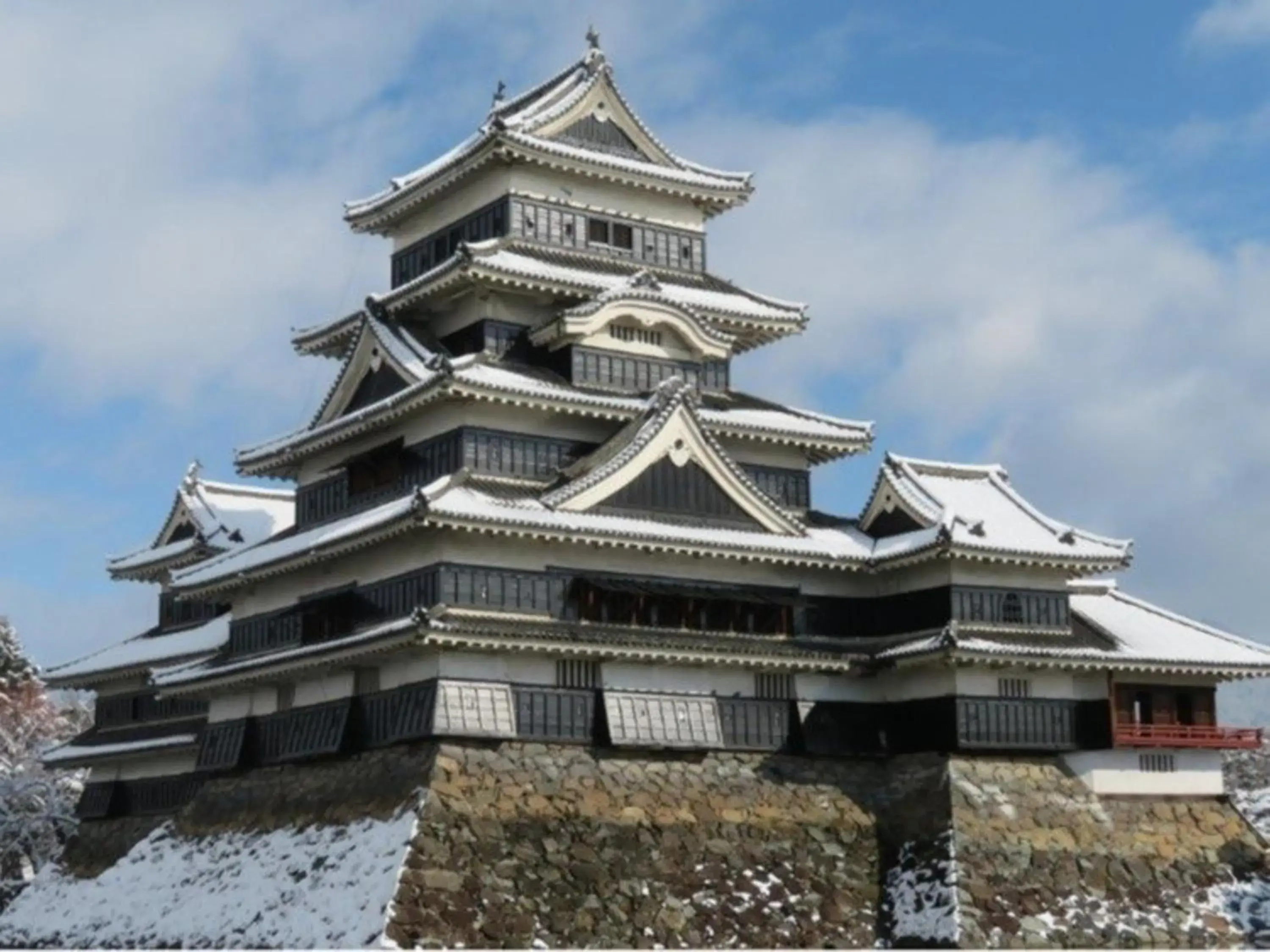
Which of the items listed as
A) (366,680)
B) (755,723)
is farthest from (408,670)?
(755,723)

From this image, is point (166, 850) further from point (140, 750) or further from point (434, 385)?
point (434, 385)

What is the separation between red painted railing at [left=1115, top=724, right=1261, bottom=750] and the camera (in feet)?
138

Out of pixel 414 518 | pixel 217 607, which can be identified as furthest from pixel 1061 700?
pixel 217 607

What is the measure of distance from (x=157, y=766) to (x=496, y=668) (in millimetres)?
20320

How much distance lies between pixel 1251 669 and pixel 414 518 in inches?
896

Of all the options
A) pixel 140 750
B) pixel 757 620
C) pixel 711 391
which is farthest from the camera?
pixel 140 750

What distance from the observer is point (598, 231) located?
46875 mm

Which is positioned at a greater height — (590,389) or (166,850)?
(590,389)

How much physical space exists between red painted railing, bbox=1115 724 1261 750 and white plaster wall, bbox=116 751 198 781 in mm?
26634

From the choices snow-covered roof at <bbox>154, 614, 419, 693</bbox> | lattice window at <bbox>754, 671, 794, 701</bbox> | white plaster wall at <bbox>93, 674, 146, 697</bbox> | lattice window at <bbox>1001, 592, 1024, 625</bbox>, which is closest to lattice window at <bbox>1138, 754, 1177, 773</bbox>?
lattice window at <bbox>1001, 592, 1024, 625</bbox>

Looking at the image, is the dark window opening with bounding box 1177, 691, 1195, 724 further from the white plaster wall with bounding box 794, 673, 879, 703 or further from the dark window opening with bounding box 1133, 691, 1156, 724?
the white plaster wall with bounding box 794, 673, 879, 703

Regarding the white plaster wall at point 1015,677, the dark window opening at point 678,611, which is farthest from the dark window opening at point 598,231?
the white plaster wall at point 1015,677

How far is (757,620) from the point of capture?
41.4 m

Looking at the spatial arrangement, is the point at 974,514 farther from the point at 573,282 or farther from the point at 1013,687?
the point at 573,282
